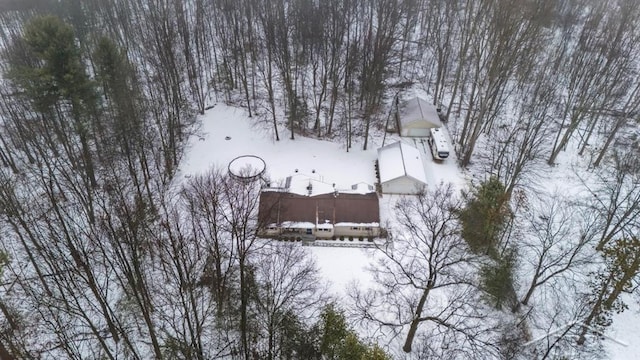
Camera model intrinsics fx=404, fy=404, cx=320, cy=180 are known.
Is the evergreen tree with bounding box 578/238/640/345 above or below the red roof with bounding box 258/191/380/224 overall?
below

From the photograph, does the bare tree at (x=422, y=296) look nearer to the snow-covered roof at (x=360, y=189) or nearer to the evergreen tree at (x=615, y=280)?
the snow-covered roof at (x=360, y=189)

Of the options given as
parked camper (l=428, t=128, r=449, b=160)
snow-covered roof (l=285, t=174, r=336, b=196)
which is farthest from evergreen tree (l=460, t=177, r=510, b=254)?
snow-covered roof (l=285, t=174, r=336, b=196)

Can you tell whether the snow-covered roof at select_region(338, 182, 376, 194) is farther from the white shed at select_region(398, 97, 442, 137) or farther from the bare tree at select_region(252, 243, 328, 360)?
the white shed at select_region(398, 97, 442, 137)

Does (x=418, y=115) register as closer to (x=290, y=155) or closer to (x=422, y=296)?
(x=290, y=155)

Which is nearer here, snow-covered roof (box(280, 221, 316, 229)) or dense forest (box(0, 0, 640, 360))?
dense forest (box(0, 0, 640, 360))

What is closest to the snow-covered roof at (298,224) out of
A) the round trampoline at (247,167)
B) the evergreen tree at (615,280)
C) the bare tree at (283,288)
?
the bare tree at (283,288)

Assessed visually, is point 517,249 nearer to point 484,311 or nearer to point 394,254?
point 484,311

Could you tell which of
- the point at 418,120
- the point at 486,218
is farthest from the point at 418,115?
the point at 486,218
